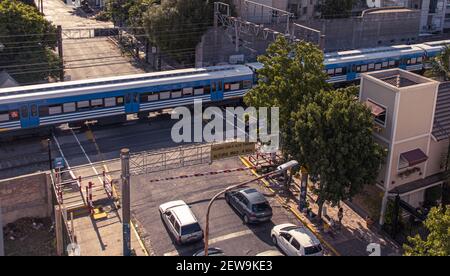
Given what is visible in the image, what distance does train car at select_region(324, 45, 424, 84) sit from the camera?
4956 centimetres

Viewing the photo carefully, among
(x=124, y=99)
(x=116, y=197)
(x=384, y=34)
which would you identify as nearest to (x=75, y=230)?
(x=116, y=197)

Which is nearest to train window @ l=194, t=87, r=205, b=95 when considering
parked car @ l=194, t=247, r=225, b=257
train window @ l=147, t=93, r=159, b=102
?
train window @ l=147, t=93, r=159, b=102

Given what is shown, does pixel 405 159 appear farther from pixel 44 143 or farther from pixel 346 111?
pixel 44 143

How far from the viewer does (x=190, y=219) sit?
2638 cm

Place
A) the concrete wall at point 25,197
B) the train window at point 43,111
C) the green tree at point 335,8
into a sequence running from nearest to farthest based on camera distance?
the concrete wall at point 25,197 → the train window at point 43,111 → the green tree at point 335,8

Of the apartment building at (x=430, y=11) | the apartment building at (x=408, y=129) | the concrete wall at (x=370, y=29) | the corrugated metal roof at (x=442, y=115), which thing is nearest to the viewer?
the apartment building at (x=408, y=129)

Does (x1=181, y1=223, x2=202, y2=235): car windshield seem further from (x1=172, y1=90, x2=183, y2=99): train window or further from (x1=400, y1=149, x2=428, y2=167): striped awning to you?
(x1=172, y1=90, x2=183, y2=99): train window

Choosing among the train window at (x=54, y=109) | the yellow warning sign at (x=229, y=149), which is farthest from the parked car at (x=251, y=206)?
the train window at (x=54, y=109)

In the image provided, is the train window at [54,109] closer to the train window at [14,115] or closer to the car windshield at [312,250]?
the train window at [14,115]

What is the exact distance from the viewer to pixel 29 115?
36188 mm

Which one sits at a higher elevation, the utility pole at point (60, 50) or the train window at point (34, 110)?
the utility pole at point (60, 50)

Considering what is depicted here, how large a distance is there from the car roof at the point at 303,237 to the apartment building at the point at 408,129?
19.7 ft

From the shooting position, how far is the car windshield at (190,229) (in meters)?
25.8

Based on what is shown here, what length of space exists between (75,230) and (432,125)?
21014mm
